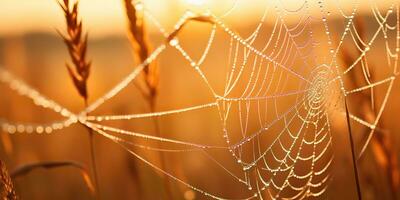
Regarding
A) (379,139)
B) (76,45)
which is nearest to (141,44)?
(76,45)

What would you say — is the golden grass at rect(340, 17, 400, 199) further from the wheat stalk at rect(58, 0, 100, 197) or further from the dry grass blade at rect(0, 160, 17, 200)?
the dry grass blade at rect(0, 160, 17, 200)

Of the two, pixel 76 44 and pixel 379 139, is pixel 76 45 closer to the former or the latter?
pixel 76 44

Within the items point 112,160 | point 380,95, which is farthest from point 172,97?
point 380,95

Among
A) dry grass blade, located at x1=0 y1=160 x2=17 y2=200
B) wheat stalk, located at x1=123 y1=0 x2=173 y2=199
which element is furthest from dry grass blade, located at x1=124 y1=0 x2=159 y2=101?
dry grass blade, located at x1=0 y1=160 x2=17 y2=200

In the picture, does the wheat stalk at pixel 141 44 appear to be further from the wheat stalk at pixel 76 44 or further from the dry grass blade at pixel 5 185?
the dry grass blade at pixel 5 185

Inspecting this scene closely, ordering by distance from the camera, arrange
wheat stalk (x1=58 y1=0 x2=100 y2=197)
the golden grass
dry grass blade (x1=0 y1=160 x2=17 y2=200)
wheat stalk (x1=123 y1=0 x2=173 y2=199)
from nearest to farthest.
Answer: dry grass blade (x1=0 y1=160 x2=17 y2=200) < wheat stalk (x1=58 y1=0 x2=100 y2=197) < wheat stalk (x1=123 y1=0 x2=173 y2=199) < the golden grass

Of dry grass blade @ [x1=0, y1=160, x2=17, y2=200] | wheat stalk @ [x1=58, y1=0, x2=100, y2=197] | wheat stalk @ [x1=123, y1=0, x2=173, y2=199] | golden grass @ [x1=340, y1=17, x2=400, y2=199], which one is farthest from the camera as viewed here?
golden grass @ [x1=340, y1=17, x2=400, y2=199]

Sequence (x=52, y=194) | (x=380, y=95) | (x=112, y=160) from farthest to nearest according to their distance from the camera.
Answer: (x=380, y=95)
(x=112, y=160)
(x=52, y=194)

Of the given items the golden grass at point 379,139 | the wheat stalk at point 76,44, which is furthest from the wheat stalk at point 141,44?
the golden grass at point 379,139

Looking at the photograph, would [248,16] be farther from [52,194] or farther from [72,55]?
[72,55]
